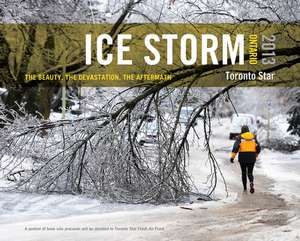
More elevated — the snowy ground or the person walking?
the person walking

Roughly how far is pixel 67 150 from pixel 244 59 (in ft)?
8.10

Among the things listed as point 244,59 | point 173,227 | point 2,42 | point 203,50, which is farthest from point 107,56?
point 2,42

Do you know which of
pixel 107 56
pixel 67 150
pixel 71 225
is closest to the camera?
pixel 71 225

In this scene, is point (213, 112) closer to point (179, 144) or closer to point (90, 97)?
point (179, 144)

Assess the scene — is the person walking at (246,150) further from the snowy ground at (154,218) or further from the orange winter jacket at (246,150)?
the snowy ground at (154,218)

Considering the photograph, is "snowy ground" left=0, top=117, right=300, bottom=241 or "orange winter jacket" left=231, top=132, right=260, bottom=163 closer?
"snowy ground" left=0, top=117, right=300, bottom=241

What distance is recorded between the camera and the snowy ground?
5.38m

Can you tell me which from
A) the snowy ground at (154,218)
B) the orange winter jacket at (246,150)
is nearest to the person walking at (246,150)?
the orange winter jacket at (246,150)

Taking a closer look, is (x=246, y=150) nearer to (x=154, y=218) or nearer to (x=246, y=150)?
(x=246, y=150)

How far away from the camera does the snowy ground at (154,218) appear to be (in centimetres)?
538

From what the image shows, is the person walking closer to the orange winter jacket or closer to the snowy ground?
the orange winter jacket

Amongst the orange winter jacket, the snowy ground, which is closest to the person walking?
the orange winter jacket

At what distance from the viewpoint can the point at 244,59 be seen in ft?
21.2

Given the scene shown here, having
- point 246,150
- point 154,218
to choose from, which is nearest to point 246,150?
point 246,150
